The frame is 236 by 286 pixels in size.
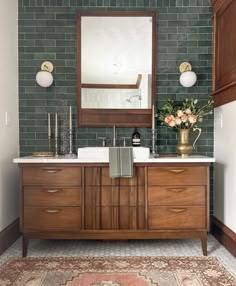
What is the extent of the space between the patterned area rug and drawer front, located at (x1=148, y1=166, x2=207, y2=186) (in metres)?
0.62

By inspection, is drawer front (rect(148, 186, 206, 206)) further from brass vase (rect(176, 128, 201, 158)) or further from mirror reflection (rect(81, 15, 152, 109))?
mirror reflection (rect(81, 15, 152, 109))

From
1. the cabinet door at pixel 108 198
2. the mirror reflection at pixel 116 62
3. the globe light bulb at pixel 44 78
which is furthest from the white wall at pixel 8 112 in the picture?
the cabinet door at pixel 108 198

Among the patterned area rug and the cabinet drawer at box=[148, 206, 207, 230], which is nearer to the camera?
the patterned area rug

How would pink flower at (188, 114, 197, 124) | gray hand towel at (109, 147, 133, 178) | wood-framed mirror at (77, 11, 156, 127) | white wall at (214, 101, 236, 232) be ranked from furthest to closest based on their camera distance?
wood-framed mirror at (77, 11, 156, 127) → pink flower at (188, 114, 197, 124) → white wall at (214, 101, 236, 232) → gray hand towel at (109, 147, 133, 178)

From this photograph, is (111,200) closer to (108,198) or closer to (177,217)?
(108,198)

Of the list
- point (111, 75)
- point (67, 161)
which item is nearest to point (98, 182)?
point (67, 161)

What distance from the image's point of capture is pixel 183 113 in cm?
288

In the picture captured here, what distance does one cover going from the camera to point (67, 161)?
2.61 m

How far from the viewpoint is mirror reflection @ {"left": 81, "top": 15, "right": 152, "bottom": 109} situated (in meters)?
3.20

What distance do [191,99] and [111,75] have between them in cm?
85

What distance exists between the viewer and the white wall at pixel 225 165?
272 cm

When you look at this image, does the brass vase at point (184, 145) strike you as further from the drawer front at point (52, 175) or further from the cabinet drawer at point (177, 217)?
the drawer front at point (52, 175)

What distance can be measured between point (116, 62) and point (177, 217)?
5.32 ft

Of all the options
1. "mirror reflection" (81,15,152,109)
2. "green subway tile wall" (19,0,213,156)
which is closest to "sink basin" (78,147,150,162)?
"green subway tile wall" (19,0,213,156)
